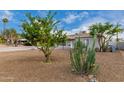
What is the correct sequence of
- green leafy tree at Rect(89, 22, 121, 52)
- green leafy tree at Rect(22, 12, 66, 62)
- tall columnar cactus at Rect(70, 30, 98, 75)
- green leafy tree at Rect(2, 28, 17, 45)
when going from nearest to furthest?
tall columnar cactus at Rect(70, 30, 98, 75) < green leafy tree at Rect(22, 12, 66, 62) < green leafy tree at Rect(89, 22, 121, 52) < green leafy tree at Rect(2, 28, 17, 45)

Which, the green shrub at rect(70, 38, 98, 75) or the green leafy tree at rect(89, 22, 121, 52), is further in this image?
the green leafy tree at rect(89, 22, 121, 52)

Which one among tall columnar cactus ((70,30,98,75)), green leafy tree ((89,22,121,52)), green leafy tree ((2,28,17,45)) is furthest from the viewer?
green leafy tree ((2,28,17,45))

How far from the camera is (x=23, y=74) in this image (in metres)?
9.88

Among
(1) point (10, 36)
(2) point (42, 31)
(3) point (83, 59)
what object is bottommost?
(1) point (10, 36)

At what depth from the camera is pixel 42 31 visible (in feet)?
44.7

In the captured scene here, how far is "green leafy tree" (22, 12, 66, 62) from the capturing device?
45.1 feet

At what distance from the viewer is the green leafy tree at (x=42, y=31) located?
45.1 ft

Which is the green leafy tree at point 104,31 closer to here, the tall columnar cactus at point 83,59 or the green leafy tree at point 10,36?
the tall columnar cactus at point 83,59

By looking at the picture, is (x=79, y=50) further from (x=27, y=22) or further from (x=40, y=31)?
(x=27, y=22)

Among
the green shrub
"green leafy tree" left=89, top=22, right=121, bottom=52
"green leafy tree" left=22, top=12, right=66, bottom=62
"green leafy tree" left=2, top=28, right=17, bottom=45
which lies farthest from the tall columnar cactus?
"green leafy tree" left=2, top=28, right=17, bottom=45

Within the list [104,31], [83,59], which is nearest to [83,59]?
[83,59]

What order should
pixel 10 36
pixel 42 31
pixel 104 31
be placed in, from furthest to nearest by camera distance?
1. pixel 10 36
2. pixel 104 31
3. pixel 42 31

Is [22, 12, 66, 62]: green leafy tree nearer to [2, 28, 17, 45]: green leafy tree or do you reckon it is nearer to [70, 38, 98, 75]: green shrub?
[70, 38, 98, 75]: green shrub

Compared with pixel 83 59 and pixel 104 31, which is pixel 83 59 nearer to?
pixel 83 59
